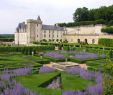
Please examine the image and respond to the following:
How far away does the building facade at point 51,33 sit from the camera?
181 feet

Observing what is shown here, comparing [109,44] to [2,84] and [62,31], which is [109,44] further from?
[2,84]

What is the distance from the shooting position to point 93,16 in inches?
2751

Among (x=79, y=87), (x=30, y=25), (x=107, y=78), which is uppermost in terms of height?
(x=30, y=25)

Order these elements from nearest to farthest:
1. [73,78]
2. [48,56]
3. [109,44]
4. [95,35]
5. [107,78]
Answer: [107,78] → [73,78] → [48,56] → [109,44] → [95,35]

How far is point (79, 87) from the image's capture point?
37.8ft

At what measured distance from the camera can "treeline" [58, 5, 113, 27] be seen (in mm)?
61931

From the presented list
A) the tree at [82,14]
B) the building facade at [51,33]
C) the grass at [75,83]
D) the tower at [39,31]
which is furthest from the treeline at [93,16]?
the grass at [75,83]

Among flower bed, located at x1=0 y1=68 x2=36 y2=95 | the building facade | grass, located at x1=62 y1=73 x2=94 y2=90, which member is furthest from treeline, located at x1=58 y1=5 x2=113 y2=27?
flower bed, located at x1=0 y1=68 x2=36 y2=95

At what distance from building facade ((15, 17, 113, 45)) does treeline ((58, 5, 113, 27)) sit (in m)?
2.08

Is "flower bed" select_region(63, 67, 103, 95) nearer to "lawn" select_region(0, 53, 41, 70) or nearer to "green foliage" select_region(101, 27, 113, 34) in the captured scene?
"lawn" select_region(0, 53, 41, 70)

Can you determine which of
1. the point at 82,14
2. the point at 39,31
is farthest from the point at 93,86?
the point at 82,14

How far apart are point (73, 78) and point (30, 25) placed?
4288 centimetres

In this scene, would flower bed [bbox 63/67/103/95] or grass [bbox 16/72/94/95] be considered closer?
flower bed [bbox 63/67/103/95]

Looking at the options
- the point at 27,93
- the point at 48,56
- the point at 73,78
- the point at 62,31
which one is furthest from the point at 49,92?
the point at 62,31
